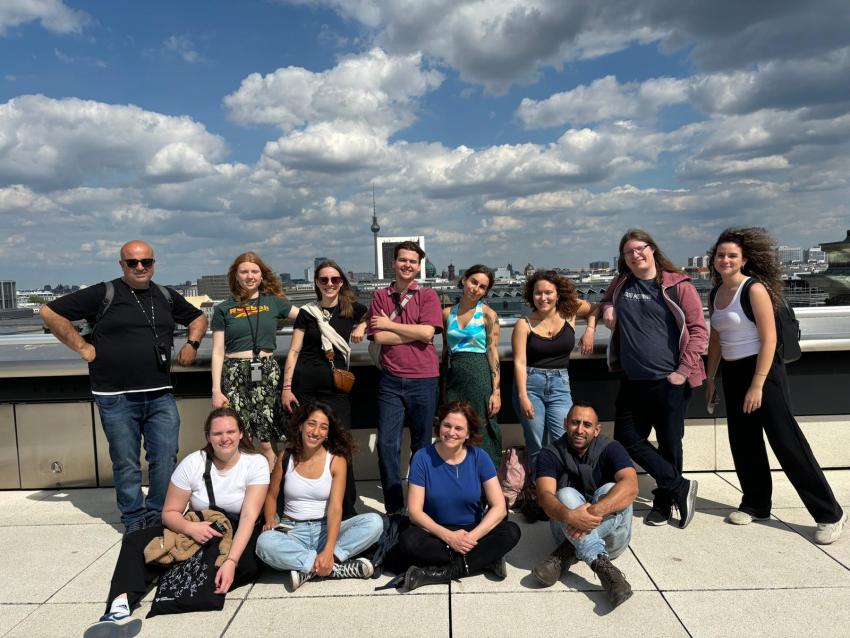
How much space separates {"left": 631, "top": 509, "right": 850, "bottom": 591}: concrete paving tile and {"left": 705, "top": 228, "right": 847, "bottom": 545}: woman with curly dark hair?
0.17 m

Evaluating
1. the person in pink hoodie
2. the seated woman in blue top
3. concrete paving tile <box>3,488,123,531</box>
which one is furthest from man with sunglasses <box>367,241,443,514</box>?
concrete paving tile <box>3,488,123,531</box>

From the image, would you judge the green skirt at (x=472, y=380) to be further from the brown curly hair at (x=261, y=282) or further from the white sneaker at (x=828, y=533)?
the white sneaker at (x=828, y=533)

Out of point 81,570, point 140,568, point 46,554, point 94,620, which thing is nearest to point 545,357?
point 140,568

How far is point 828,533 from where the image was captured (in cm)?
354

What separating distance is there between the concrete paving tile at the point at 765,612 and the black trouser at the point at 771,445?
0.74 meters

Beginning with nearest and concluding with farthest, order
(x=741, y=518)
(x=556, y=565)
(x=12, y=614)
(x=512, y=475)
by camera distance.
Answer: (x=12, y=614) → (x=556, y=565) → (x=741, y=518) → (x=512, y=475)

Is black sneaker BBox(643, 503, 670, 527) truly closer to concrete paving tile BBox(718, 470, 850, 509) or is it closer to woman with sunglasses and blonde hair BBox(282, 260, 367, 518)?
concrete paving tile BBox(718, 470, 850, 509)

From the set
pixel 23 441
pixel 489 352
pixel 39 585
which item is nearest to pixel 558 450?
pixel 489 352

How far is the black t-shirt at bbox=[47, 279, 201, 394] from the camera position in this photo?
3.81 m

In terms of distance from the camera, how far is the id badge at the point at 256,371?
394 centimetres

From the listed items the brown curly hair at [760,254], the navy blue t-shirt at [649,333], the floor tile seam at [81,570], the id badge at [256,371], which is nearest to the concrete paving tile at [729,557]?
the navy blue t-shirt at [649,333]

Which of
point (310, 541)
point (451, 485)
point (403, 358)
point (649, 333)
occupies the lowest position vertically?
point (310, 541)

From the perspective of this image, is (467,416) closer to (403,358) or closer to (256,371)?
(403,358)

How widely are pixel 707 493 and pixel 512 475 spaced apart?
153 cm
